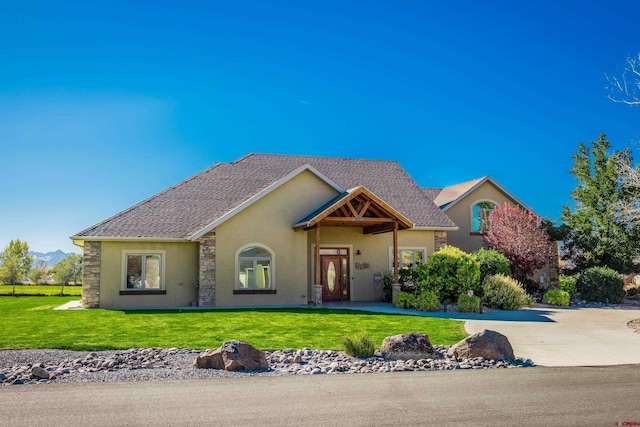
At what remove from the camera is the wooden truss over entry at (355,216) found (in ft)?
69.1

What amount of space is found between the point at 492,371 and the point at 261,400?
14.4 ft

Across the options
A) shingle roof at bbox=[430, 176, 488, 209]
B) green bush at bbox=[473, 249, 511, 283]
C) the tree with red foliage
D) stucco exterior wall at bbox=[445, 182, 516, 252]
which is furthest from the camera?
shingle roof at bbox=[430, 176, 488, 209]

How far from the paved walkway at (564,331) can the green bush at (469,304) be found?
1.98 feet

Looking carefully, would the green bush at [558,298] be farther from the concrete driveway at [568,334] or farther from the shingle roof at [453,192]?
the shingle roof at [453,192]

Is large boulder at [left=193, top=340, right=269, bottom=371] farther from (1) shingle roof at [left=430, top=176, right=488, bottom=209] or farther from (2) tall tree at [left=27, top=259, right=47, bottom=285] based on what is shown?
(2) tall tree at [left=27, top=259, right=47, bottom=285]

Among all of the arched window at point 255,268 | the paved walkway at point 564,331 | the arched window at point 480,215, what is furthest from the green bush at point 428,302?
the arched window at point 480,215

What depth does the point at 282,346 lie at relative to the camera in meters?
11.8

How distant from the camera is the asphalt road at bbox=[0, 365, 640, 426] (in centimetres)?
639

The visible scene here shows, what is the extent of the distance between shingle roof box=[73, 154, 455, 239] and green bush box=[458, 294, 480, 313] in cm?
579

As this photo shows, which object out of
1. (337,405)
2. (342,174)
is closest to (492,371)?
(337,405)

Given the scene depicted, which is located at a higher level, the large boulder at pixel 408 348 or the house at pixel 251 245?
Answer: the house at pixel 251 245

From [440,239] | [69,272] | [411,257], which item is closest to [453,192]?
[440,239]

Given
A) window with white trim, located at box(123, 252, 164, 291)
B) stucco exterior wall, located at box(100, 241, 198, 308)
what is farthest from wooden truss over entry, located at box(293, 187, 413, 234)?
window with white trim, located at box(123, 252, 164, 291)

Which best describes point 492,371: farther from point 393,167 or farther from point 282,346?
point 393,167
